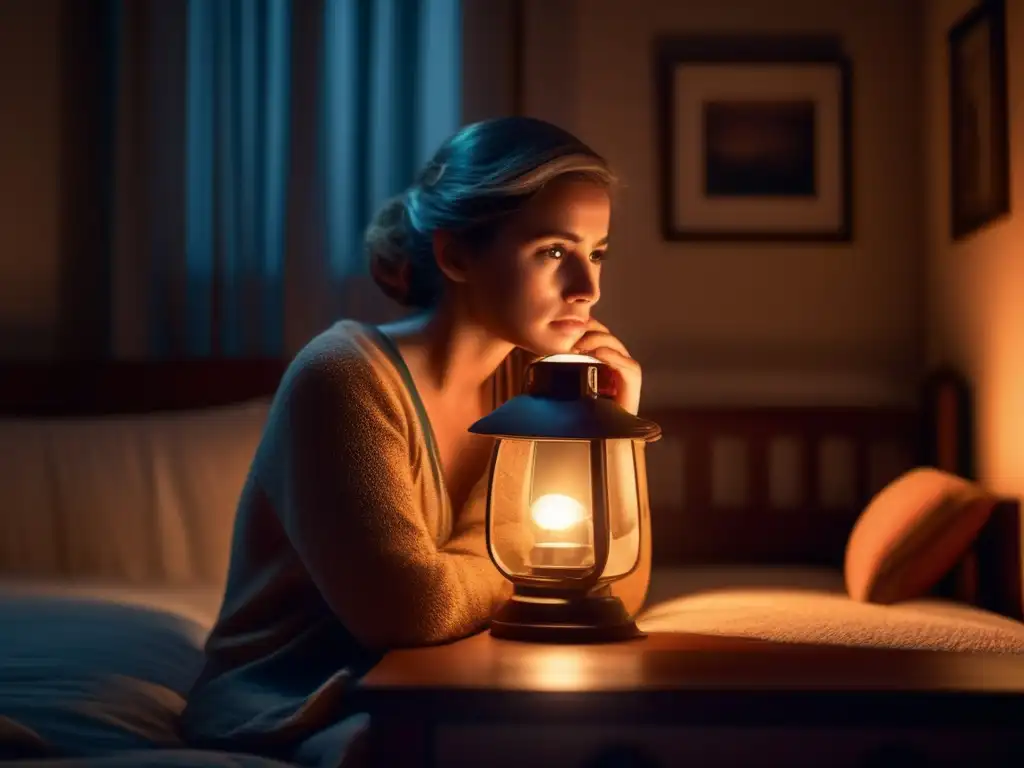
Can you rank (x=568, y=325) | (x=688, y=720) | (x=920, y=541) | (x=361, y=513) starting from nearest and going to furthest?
(x=688, y=720) → (x=361, y=513) → (x=568, y=325) → (x=920, y=541)

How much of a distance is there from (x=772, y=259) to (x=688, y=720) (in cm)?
184

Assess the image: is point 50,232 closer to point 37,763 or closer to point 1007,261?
point 37,763

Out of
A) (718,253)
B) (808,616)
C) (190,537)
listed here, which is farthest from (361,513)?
(718,253)

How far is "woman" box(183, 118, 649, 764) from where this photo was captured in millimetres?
1260

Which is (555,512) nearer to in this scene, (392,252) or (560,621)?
(560,621)

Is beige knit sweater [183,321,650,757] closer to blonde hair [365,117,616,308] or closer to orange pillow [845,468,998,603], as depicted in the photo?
blonde hair [365,117,616,308]

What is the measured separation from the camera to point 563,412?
127 centimetres

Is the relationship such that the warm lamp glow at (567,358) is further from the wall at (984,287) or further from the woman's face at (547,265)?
the wall at (984,287)

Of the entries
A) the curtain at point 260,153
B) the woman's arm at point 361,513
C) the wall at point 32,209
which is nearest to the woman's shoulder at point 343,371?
the woman's arm at point 361,513

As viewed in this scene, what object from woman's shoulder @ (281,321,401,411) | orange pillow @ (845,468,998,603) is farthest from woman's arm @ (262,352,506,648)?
orange pillow @ (845,468,998,603)

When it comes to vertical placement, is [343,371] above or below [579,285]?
below

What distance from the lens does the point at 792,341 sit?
2.77 m

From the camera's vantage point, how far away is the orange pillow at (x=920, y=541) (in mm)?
1931

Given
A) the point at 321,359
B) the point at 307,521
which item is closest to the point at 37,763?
the point at 307,521
